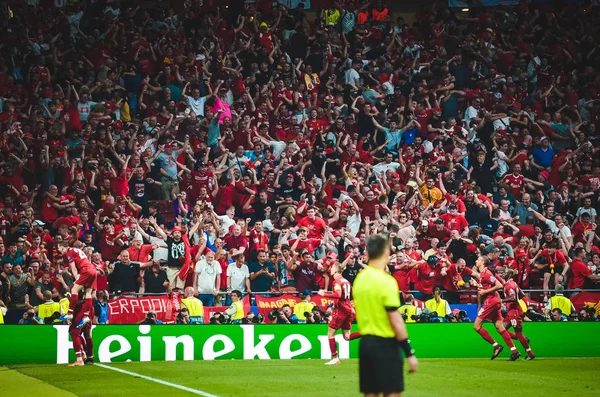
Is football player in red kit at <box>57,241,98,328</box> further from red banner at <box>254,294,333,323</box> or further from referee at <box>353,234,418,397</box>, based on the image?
referee at <box>353,234,418,397</box>

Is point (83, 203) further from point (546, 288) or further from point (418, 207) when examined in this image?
point (546, 288)

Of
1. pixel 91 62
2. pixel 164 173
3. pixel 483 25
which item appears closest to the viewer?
pixel 164 173

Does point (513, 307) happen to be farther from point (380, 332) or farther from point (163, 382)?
point (380, 332)

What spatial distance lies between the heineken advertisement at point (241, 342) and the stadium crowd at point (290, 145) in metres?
0.92

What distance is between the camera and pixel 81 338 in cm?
1927

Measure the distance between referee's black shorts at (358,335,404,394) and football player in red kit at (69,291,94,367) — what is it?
446 inches

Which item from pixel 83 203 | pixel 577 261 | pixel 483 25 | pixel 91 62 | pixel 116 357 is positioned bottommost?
pixel 116 357

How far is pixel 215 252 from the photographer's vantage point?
23.0 metres

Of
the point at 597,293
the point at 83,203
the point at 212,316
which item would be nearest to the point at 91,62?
the point at 83,203

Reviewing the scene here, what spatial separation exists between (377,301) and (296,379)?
29.0ft

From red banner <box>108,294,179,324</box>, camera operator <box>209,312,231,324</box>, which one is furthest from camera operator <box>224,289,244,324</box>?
red banner <box>108,294,179,324</box>

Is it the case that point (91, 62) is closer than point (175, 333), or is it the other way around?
point (175, 333)

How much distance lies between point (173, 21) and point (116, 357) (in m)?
12.1

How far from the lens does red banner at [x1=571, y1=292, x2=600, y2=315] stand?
2333cm
